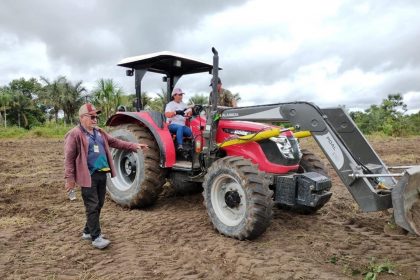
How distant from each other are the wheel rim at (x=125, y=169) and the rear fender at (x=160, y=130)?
0.56 meters

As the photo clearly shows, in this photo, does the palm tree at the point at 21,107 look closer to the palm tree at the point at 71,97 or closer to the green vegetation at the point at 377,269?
the palm tree at the point at 71,97

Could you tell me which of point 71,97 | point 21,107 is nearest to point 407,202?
point 71,97

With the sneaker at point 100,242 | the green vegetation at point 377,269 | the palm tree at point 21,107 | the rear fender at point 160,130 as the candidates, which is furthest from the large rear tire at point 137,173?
the palm tree at point 21,107

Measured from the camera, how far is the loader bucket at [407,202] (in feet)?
12.5

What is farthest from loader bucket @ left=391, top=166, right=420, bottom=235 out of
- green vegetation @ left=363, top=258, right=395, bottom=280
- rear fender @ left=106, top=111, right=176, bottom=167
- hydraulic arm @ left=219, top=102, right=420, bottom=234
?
rear fender @ left=106, top=111, right=176, bottom=167

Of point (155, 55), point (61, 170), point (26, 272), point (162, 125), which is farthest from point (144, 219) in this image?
point (61, 170)

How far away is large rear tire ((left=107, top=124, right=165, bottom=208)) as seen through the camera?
608 cm

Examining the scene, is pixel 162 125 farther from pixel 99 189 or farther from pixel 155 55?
pixel 99 189

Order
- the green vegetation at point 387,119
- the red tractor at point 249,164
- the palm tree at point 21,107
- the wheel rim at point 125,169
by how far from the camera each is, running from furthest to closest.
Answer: the palm tree at point 21,107 < the green vegetation at point 387,119 < the wheel rim at point 125,169 < the red tractor at point 249,164

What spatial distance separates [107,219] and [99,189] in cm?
117

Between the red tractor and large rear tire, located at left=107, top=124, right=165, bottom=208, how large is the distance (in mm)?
15

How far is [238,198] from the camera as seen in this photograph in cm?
493

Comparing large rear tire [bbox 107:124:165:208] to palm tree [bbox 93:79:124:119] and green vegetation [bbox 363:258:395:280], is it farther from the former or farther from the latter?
palm tree [bbox 93:79:124:119]

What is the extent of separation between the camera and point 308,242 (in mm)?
4773
